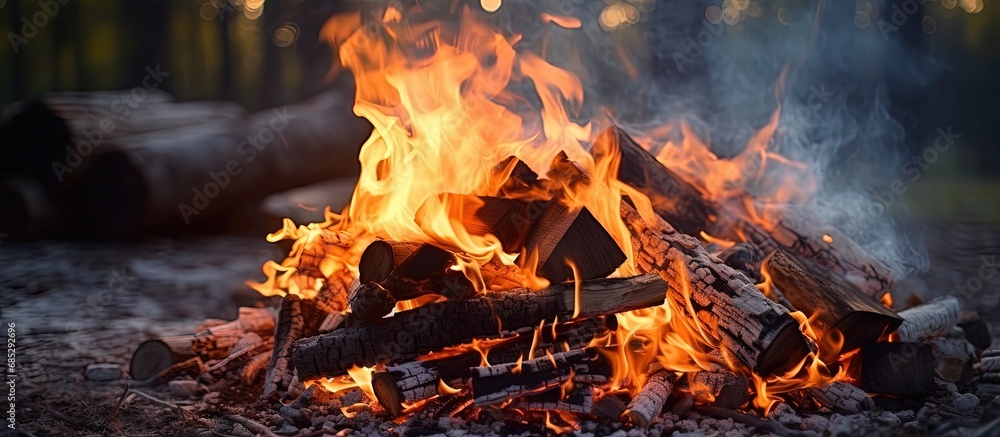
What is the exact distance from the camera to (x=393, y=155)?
16.1 ft

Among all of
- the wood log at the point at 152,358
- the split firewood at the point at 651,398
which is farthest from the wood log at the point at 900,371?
the wood log at the point at 152,358

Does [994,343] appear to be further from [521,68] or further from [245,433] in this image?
[245,433]

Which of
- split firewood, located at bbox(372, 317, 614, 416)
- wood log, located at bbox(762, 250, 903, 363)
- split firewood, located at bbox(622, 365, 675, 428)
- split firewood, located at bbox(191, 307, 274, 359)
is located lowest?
split firewood, located at bbox(191, 307, 274, 359)

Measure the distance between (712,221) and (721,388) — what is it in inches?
66.3

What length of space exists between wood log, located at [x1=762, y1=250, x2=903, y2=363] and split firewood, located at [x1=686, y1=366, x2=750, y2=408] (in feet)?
1.81

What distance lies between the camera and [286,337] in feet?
14.3

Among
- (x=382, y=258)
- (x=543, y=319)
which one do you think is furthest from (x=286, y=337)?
(x=543, y=319)

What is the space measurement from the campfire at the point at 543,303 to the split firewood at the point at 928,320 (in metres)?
0.02

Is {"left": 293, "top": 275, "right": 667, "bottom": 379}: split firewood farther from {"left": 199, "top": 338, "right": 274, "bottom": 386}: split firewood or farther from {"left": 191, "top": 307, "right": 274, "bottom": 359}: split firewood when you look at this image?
{"left": 191, "top": 307, "right": 274, "bottom": 359}: split firewood

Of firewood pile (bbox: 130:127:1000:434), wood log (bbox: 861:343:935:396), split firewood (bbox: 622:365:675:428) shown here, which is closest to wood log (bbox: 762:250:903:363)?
firewood pile (bbox: 130:127:1000:434)

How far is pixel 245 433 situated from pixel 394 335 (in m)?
0.86

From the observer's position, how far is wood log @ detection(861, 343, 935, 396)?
12.5 ft

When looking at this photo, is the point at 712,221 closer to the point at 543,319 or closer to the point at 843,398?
the point at 843,398

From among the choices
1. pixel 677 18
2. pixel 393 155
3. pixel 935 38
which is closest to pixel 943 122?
pixel 935 38
